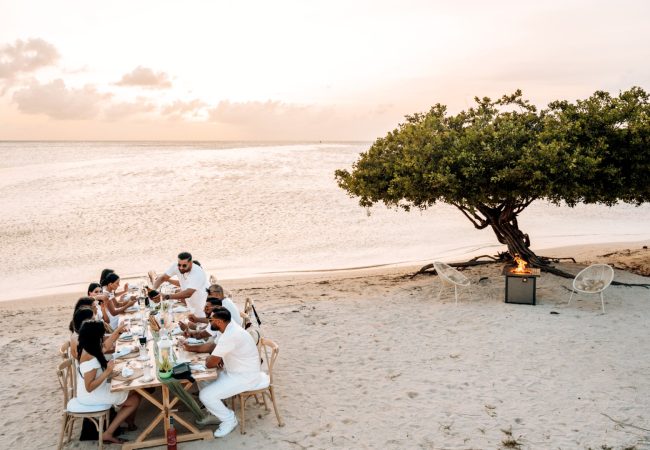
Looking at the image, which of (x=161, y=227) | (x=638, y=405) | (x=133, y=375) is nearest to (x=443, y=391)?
(x=638, y=405)

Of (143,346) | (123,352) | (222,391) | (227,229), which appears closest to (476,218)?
(222,391)

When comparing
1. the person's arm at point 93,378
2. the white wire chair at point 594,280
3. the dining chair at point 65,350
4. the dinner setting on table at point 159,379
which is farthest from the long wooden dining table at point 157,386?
the white wire chair at point 594,280

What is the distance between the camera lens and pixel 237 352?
269 inches

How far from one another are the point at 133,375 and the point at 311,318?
5.87 meters

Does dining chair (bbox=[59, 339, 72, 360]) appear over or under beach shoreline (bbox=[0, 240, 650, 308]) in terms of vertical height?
over

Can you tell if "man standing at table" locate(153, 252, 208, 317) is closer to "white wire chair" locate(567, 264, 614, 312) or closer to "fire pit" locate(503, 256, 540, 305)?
"fire pit" locate(503, 256, 540, 305)

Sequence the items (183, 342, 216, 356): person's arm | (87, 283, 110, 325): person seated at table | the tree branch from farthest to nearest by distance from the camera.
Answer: the tree branch < (87, 283, 110, 325): person seated at table < (183, 342, 216, 356): person's arm

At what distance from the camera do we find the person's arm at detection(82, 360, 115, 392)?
20.8 ft

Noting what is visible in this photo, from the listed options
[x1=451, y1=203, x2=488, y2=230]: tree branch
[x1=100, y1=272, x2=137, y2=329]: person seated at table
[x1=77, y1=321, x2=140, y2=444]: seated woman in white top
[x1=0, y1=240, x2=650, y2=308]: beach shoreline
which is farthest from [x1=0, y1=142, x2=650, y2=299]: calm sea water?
[x1=77, y1=321, x2=140, y2=444]: seated woman in white top

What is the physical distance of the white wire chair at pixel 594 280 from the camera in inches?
466

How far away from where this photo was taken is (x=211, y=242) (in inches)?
998

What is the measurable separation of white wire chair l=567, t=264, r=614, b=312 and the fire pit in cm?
87

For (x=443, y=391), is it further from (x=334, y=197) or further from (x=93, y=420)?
(x=334, y=197)

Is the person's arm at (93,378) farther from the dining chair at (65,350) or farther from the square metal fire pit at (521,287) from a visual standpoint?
the square metal fire pit at (521,287)
